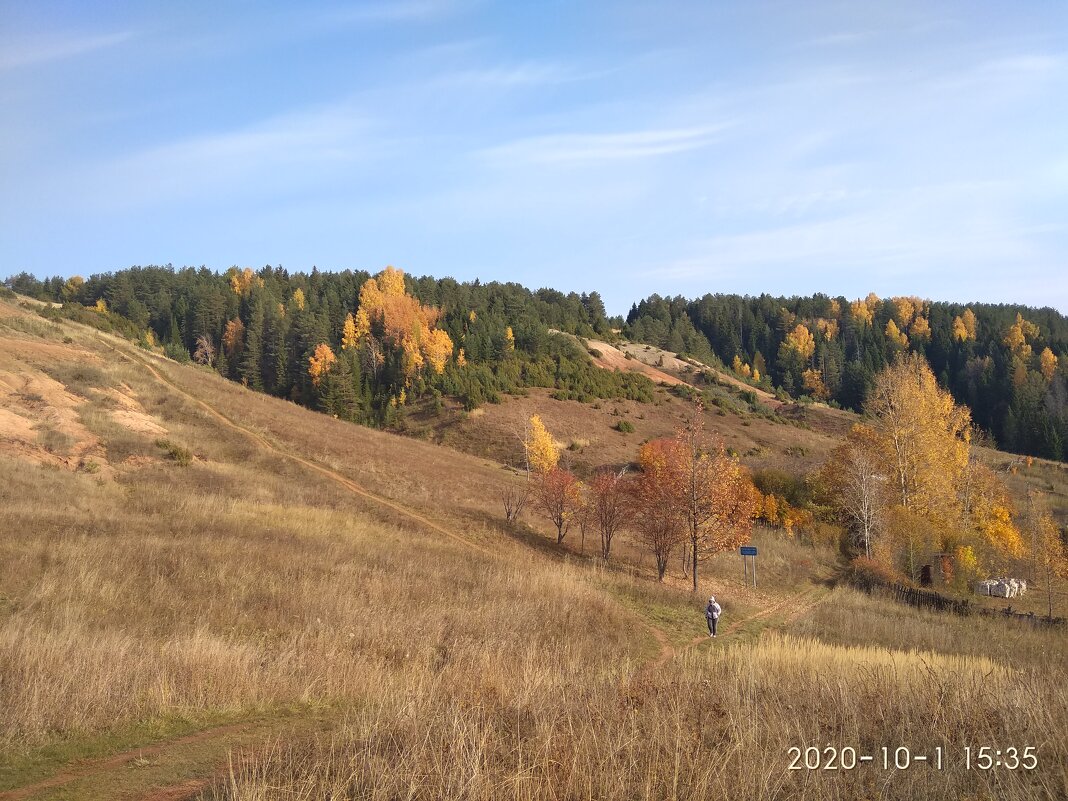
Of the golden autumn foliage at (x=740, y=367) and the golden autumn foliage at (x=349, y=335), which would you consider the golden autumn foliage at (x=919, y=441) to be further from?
the golden autumn foliage at (x=740, y=367)

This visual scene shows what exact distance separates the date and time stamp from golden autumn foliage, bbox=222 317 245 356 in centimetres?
12596

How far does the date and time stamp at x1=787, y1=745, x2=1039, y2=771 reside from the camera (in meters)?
5.09

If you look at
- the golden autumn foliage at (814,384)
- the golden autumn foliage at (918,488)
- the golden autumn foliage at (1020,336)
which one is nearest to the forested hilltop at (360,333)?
the golden autumn foliage at (918,488)

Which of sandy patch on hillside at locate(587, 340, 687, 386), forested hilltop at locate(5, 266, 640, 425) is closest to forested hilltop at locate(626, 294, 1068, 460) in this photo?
sandy patch on hillside at locate(587, 340, 687, 386)

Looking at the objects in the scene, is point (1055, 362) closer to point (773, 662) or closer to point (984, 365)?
point (984, 365)

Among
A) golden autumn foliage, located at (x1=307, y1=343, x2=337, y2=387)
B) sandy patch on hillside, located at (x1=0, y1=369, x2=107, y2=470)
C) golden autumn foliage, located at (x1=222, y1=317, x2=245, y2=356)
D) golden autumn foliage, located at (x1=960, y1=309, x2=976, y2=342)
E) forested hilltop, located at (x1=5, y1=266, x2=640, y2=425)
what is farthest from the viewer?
golden autumn foliage, located at (x1=960, y1=309, x2=976, y2=342)

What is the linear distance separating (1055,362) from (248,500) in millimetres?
171344

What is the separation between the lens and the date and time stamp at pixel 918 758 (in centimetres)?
509

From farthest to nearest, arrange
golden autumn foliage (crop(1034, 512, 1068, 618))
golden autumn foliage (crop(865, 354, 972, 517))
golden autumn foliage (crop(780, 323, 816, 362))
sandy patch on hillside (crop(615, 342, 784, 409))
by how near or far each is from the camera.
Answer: golden autumn foliage (crop(780, 323, 816, 362)), sandy patch on hillside (crop(615, 342, 784, 409)), golden autumn foliage (crop(865, 354, 972, 517)), golden autumn foliage (crop(1034, 512, 1068, 618))

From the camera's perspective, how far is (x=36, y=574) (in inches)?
529

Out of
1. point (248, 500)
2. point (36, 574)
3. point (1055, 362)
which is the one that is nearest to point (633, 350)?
point (1055, 362)

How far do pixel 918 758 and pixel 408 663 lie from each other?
25.0ft

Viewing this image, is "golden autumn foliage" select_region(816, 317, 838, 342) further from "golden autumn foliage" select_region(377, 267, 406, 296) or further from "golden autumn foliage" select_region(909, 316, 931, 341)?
"golden autumn foliage" select_region(377, 267, 406, 296)

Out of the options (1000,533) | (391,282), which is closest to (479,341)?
(391,282)
